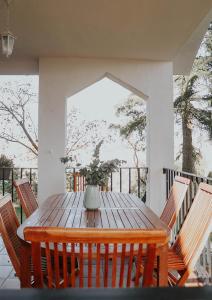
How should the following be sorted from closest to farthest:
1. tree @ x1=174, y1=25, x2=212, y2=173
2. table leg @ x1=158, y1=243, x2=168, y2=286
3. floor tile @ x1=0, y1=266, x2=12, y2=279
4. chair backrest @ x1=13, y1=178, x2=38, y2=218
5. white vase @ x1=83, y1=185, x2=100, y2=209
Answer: table leg @ x1=158, y1=243, x2=168, y2=286 → white vase @ x1=83, y1=185, x2=100, y2=209 → chair backrest @ x1=13, y1=178, x2=38, y2=218 → floor tile @ x1=0, y1=266, x2=12, y2=279 → tree @ x1=174, y1=25, x2=212, y2=173

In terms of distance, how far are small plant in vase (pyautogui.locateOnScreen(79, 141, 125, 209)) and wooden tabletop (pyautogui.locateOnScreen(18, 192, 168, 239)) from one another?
0.08 m

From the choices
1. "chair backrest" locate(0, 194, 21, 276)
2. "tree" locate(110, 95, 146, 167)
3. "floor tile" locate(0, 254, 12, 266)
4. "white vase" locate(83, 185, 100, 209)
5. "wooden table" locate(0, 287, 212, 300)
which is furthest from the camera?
"tree" locate(110, 95, 146, 167)

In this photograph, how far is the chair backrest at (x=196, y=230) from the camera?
1895 mm

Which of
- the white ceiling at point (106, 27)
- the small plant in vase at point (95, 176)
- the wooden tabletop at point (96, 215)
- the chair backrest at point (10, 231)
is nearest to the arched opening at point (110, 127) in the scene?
the white ceiling at point (106, 27)

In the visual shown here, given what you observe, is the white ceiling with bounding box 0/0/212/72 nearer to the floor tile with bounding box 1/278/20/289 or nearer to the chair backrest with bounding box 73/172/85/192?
the chair backrest with bounding box 73/172/85/192

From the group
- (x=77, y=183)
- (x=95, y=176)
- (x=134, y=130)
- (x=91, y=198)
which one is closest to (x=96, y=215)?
(x=91, y=198)

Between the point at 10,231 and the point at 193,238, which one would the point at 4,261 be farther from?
the point at 193,238

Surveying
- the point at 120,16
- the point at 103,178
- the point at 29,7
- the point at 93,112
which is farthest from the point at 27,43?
the point at 93,112

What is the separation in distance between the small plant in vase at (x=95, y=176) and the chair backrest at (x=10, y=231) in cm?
59

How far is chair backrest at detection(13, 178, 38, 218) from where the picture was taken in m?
2.65

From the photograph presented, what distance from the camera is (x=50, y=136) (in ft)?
15.1

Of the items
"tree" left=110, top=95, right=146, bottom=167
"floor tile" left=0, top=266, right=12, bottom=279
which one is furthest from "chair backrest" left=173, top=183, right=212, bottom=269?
"tree" left=110, top=95, right=146, bottom=167

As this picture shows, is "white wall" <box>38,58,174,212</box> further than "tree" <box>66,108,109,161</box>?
No

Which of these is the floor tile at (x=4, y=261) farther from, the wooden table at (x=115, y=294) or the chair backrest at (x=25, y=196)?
the wooden table at (x=115, y=294)
